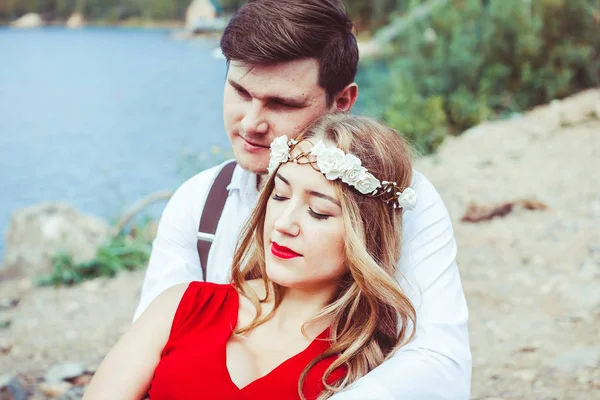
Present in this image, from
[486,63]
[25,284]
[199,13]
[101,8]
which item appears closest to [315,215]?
[25,284]

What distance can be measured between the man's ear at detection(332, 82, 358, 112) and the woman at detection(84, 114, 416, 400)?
0.59m

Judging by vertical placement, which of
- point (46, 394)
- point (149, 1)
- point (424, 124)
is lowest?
point (424, 124)

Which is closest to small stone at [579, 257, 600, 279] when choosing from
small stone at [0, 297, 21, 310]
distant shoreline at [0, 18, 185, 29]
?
small stone at [0, 297, 21, 310]

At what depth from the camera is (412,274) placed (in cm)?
236

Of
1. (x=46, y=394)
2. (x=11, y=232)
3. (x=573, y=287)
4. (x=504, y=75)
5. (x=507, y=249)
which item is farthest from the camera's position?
(x=504, y=75)

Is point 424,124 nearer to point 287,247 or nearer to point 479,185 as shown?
point 479,185

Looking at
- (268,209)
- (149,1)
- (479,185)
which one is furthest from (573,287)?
(149,1)

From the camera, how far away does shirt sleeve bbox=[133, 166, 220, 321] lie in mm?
2777

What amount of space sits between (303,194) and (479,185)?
557 cm

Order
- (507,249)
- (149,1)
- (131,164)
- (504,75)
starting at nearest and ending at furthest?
(507,249)
(131,164)
(149,1)
(504,75)

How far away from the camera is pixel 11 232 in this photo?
7.30 metres

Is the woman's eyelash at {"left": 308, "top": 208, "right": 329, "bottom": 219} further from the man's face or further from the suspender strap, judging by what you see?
the suspender strap

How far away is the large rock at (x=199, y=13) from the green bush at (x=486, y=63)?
308cm

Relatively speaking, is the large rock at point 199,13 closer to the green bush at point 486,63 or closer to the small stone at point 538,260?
the green bush at point 486,63
